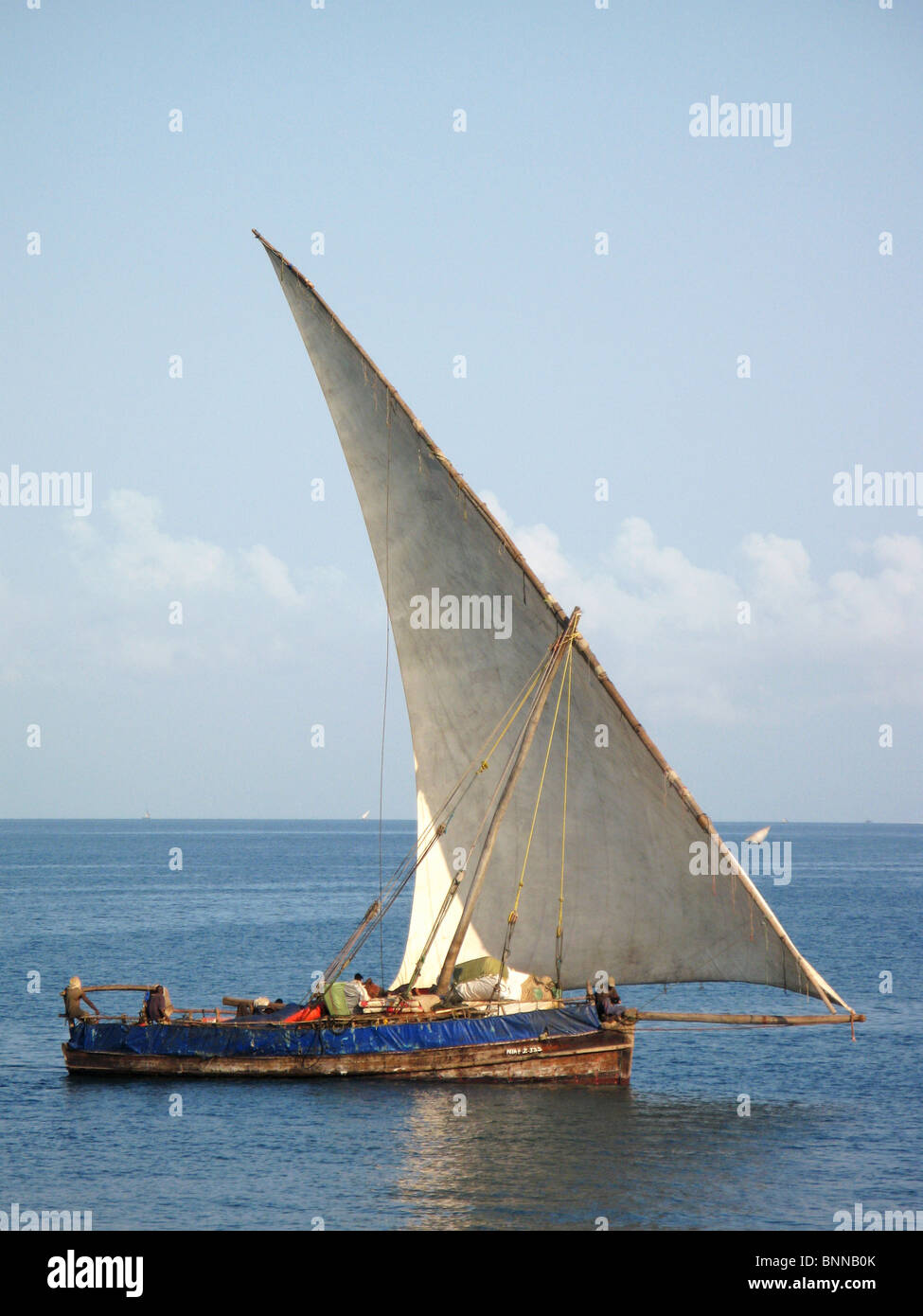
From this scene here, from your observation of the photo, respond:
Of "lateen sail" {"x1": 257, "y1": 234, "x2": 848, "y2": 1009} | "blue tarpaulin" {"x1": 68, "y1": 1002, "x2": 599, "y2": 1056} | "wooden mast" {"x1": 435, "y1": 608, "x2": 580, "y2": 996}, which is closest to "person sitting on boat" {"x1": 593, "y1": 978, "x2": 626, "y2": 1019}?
"blue tarpaulin" {"x1": 68, "y1": 1002, "x2": 599, "y2": 1056}

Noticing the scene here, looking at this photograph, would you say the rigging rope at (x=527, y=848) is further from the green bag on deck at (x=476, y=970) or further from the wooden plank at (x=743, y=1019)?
the wooden plank at (x=743, y=1019)

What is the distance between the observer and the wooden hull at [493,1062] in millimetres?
36844

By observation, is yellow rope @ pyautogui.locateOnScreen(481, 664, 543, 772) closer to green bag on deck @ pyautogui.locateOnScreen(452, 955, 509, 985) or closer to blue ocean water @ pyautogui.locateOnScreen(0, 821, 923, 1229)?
green bag on deck @ pyautogui.locateOnScreen(452, 955, 509, 985)

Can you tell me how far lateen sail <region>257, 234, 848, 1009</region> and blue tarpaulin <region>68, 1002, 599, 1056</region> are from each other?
2.29 meters

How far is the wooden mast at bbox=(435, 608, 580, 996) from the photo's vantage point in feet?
122

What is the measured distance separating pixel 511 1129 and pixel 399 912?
76.9m

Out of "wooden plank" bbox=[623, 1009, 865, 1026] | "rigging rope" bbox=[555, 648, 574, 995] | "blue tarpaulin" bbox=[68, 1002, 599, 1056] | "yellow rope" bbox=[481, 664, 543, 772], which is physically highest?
"yellow rope" bbox=[481, 664, 543, 772]

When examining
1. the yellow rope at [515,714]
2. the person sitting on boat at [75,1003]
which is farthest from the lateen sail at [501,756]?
the person sitting on boat at [75,1003]

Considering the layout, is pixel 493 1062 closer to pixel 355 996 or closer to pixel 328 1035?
pixel 355 996

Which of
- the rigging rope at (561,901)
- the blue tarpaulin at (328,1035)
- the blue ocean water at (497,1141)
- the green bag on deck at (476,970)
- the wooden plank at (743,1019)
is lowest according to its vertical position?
the blue ocean water at (497,1141)

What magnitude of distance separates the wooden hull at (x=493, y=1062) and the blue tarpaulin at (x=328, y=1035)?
0.17 meters

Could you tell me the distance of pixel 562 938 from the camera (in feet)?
128

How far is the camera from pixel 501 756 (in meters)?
40.0
